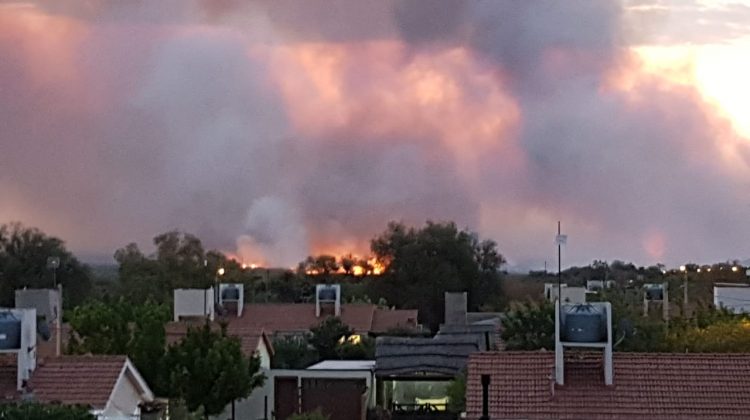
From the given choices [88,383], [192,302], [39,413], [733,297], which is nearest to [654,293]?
[733,297]

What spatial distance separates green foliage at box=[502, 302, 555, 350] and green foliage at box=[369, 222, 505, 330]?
A: 130 feet

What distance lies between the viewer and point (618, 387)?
68.9ft

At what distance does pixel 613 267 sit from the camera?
10731 cm

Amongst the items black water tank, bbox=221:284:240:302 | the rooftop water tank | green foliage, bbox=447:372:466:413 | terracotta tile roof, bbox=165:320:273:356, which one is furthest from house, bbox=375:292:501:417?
black water tank, bbox=221:284:240:302

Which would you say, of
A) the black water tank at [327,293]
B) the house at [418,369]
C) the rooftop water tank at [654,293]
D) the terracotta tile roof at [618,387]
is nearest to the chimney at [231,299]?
the black water tank at [327,293]

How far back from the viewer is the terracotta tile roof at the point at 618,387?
2048 cm

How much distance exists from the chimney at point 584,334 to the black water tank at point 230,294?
32.9 metres

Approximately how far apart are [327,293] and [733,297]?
18431 mm

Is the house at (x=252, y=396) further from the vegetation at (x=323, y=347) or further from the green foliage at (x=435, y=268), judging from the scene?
the green foliage at (x=435, y=268)

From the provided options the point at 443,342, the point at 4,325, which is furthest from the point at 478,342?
the point at 4,325

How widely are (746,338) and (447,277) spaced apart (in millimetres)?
44901

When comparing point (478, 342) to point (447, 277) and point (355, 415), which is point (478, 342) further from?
point (447, 277)

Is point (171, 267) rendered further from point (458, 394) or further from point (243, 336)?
point (458, 394)

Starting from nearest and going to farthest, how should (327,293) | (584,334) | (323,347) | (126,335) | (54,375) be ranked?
1. (584,334)
2. (54,375)
3. (126,335)
4. (323,347)
5. (327,293)
